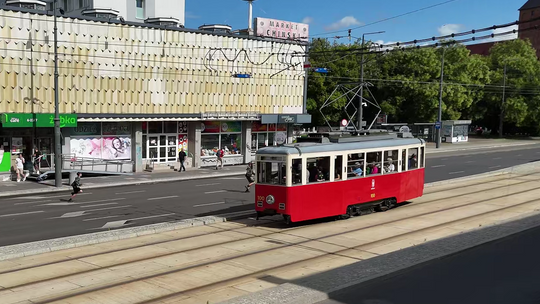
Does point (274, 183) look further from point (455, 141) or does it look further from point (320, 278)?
point (455, 141)

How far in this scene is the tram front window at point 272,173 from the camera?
50.6 feet

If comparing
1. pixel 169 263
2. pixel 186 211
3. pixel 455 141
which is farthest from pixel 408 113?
pixel 169 263

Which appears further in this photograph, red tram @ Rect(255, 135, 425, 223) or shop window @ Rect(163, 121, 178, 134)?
shop window @ Rect(163, 121, 178, 134)

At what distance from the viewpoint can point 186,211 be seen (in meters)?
19.7

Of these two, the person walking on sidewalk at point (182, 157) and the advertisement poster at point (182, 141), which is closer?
the person walking on sidewalk at point (182, 157)

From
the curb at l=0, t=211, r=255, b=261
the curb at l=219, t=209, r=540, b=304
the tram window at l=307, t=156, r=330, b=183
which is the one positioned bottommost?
the curb at l=0, t=211, r=255, b=261

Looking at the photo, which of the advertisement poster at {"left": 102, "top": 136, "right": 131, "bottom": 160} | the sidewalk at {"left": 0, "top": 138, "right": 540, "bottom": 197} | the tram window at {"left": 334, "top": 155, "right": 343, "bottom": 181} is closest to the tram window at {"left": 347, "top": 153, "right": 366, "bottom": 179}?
the tram window at {"left": 334, "top": 155, "right": 343, "bottom": 181}

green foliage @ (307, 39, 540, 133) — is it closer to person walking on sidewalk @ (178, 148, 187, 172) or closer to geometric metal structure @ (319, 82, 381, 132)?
geometric metal structure @ (319, 82, 381, 132)

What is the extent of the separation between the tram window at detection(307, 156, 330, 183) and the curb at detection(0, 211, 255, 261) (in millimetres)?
3338

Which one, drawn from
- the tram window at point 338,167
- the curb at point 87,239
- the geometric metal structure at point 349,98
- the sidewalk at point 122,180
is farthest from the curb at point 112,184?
the tram window at point 338,167

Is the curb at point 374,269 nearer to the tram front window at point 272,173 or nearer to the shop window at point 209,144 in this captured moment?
the tram front window at point 272,173

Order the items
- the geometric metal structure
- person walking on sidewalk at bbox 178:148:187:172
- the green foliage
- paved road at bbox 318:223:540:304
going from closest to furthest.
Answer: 1. paved road at bbox 318:223:540:304
2. the geometric metal structure
3. person walking on sidewalk at bbox 178:148:187:172
4. the green foliage

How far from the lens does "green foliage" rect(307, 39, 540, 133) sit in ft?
208

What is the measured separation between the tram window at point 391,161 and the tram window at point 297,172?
4.19 meters
